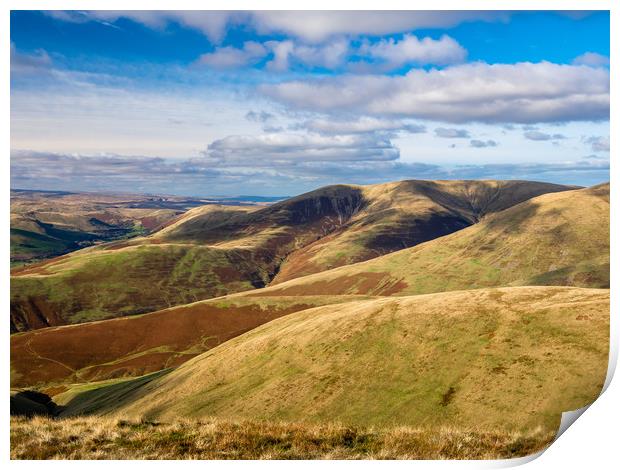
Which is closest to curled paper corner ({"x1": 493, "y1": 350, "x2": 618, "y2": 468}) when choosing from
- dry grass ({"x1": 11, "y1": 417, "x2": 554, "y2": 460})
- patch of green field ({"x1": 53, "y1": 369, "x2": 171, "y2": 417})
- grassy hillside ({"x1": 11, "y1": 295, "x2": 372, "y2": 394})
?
dry grass ({"x1": 11, "y1": 417, "x2": 554, "y2": 460})

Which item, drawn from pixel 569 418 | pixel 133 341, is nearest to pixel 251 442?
pixel 569 418

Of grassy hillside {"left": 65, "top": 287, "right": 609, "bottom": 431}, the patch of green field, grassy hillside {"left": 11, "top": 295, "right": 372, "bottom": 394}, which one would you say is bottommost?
grassy hillside {"left": 11, "top": 295, "right": 372, "bottom": 394}

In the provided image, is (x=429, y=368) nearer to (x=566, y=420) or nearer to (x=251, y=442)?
(x=566, y=420)

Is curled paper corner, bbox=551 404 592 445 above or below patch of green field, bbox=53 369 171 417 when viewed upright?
above

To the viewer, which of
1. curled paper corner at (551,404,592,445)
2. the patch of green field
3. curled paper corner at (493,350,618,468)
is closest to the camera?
curled paper corner at (493,350,618,468)

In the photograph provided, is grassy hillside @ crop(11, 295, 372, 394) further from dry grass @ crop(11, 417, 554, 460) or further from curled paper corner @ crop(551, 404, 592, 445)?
curled paper corner @ crop(551, 404, 592, 445)

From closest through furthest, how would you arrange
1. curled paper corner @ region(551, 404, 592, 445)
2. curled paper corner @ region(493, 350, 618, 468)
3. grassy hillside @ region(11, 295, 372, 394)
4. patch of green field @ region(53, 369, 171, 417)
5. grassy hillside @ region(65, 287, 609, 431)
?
curled paper corner @ region(493, 350, 618, 468) → curled paper corner @ region(551, 404, 592, 445) → grassy hillside @ region(65, 287, 609, 431) → patch of green field @ region(53, 369, 171, 417) → grassy hillside @ region(11, 295, 372, 394)
